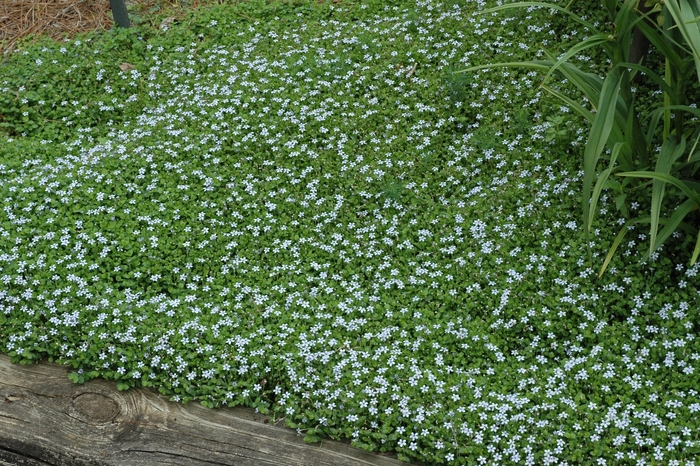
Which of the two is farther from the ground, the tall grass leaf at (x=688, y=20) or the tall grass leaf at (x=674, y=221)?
the tall grass leaf at (x=688, y=20)

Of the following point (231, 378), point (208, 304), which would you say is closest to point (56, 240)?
point (208, 304)

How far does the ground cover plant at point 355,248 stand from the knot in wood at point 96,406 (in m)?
0.13

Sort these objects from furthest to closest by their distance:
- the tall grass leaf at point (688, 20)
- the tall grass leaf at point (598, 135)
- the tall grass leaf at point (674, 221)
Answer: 1. the tall grass leaf at point (674, 221)
2. the tall grass leaf at point (598, 135)
3. the tall grass leaf at point (688, 20)

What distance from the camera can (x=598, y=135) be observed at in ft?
13.2

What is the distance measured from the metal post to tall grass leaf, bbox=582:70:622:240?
15.1 ft

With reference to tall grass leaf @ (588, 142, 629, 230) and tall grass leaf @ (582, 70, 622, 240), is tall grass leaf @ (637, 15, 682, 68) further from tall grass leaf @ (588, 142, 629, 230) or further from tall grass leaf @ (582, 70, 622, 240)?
tall grass leaf @ (588, 142, 629, 230)

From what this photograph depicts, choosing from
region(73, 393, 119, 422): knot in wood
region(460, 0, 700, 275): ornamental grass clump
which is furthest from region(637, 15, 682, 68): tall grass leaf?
region(73, 393, 119, 422): knot in wood

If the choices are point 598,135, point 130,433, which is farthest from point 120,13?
point 598,135

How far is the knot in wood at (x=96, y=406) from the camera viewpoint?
14.0ft

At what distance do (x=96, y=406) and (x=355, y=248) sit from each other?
1.85 metres

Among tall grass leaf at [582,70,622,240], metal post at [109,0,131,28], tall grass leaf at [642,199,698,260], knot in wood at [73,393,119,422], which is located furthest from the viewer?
metal post at [109,0,131,28]

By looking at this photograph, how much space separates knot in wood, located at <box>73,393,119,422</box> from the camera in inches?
168

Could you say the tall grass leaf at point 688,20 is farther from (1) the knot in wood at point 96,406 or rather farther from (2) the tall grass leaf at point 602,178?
(1) the knot in wood at point 96,406

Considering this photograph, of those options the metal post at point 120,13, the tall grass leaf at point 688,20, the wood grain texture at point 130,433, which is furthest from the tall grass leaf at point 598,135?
the metal post at point 120,13
